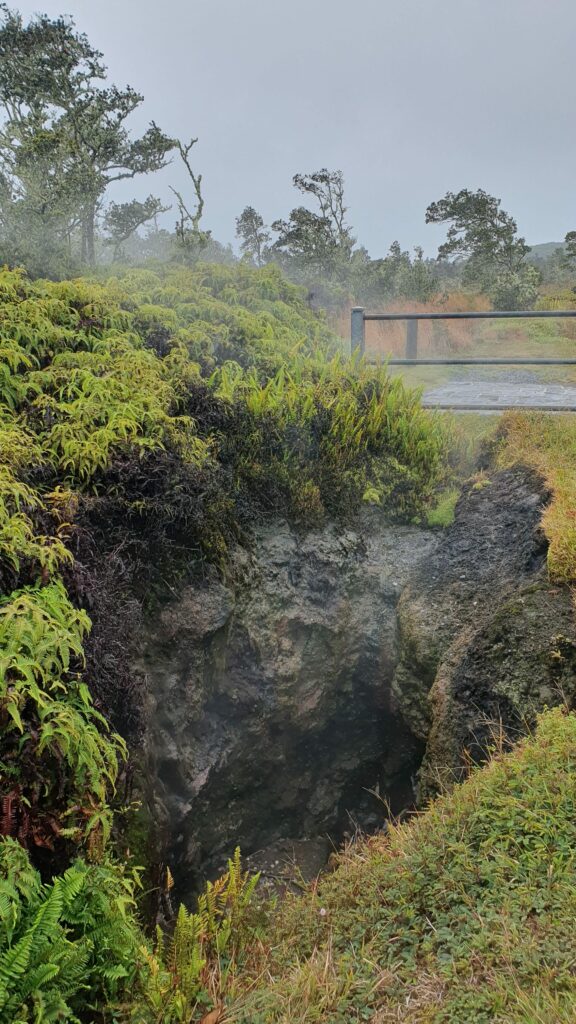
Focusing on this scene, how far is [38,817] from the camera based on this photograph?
2633 millimetres

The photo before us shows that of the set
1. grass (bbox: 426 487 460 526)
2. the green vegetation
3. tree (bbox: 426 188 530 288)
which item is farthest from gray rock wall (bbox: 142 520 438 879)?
tree (bbox: 426 188 530 288)

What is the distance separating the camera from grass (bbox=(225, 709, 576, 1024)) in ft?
7.72

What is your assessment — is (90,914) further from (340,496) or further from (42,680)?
(340,496)

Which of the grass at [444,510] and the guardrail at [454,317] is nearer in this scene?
the grass at [444,510]

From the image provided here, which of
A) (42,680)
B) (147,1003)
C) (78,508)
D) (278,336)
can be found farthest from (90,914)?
(278,336)

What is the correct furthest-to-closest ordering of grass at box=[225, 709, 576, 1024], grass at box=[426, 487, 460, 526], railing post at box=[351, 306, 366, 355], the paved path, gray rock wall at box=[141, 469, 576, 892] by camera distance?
railing post at box=[351, 306, 366, 355], the paved path, grass at box=[426, 487, 460, 526], gray rock wall at box=[141, 469, 576, 892], grass at box=[225, 709, 576, 1024]

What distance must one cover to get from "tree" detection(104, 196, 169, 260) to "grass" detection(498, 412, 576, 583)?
423 inches

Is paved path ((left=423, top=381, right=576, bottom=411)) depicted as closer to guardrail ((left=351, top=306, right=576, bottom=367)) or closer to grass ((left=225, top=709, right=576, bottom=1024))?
guardrail ((left=351, top=306, right=576, bottom=367))

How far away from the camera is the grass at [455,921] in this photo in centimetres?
235

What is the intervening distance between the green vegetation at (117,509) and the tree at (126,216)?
6.34 metres

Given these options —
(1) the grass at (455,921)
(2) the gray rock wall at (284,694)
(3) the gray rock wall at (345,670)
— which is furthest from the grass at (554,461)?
(1) the grass at (455,921)

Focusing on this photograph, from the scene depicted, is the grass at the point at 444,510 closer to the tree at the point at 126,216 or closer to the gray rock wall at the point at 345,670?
the gray rock wall at the point at 345,670

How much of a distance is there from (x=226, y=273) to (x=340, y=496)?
17.6 feet

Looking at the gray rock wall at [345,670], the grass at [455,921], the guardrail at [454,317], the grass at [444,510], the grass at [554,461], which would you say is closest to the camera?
the grass at [455,921]
